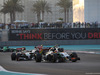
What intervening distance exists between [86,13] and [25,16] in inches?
2171

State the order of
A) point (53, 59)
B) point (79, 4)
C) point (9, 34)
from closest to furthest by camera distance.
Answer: point (53, 59)
point (9, 34)
point (79, 4)

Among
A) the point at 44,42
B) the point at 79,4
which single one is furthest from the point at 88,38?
the point at 79,4

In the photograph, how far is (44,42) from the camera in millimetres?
45469

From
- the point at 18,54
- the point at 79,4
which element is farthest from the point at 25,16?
the point at 18,54

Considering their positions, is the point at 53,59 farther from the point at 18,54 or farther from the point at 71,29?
the point at 71,29

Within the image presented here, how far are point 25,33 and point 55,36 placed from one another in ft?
14.5

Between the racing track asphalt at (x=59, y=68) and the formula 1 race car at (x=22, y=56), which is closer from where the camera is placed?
the racing track asphalt at (x=59, y=68)

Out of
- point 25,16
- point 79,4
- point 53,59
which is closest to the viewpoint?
point 53,59

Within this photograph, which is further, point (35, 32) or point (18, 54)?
point (35, 32)

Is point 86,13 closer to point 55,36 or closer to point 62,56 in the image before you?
point 55,36

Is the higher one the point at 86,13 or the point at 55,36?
the point at 86,13

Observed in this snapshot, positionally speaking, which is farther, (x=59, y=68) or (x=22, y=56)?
(x=22, y=56)

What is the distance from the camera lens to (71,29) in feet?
150

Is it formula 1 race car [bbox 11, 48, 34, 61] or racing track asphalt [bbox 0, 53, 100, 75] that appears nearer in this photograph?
racing track asphalt [bbox 0, 53, 100, 75]
